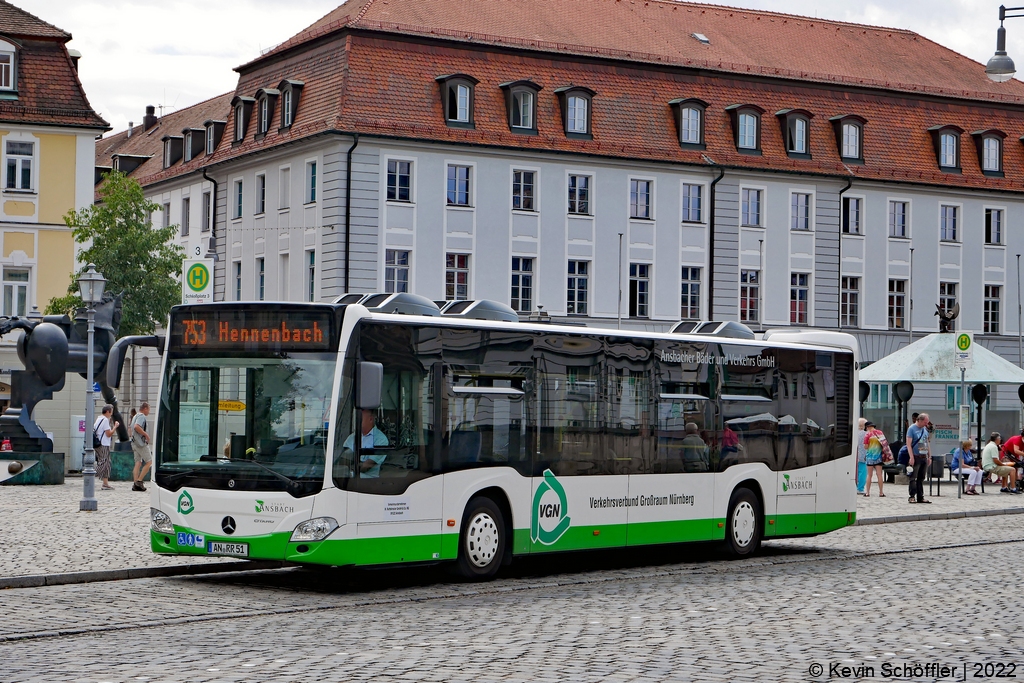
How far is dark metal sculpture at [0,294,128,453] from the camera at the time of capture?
109 feet

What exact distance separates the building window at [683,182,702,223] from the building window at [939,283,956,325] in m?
10.9

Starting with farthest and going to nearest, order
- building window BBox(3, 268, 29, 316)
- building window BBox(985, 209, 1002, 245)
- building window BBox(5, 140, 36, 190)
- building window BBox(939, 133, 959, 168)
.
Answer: building window BBox(985, 209, 1002, 245) < building window BBox(939, 133, 959, 168) < building window BBox(3, 268, 29, 316) < building window BBox(5, 140, 36, 190)

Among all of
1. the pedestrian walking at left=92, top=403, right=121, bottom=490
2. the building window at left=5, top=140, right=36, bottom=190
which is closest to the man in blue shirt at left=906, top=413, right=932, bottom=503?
the pedestrian walking at left=92, top=403, right=121, bottom=490

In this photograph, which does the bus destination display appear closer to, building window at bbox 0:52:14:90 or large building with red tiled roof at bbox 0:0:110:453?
large building with red tiled roof at bbox 0:0:110:453

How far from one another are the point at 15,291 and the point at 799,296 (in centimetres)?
2722

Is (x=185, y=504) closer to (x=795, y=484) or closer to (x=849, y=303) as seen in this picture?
(x=795, y=484)

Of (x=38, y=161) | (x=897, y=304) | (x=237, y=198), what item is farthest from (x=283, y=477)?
(x=897, y=304)

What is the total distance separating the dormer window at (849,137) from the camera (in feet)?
194

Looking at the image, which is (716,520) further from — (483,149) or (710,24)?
(710,24)

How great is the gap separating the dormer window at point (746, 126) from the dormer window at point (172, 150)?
22.9 meters

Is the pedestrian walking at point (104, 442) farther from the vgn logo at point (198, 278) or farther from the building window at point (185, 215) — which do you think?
the building window at point (185, 215)

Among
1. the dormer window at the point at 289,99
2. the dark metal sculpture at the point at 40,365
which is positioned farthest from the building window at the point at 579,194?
the dark metal sculpture at the point at 40,365

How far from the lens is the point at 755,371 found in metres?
19.6

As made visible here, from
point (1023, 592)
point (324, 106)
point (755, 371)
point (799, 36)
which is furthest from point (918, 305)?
point (1023, 592)
